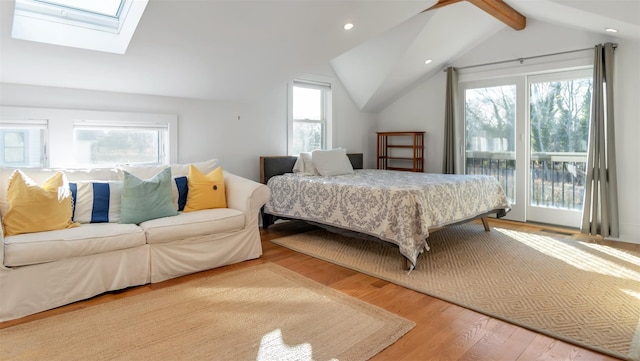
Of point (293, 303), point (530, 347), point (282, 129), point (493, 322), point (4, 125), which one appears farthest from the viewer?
point (282, 129)

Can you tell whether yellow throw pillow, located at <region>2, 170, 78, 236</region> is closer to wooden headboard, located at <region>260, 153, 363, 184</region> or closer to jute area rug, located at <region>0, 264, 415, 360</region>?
jute area rug, located at <region>0, 264, 415, 360</region>

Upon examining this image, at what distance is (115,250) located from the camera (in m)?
2.56

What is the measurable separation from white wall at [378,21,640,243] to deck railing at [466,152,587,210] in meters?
0.46

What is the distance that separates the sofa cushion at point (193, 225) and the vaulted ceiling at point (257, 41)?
1413mm

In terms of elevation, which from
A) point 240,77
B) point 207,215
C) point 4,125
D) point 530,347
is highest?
point 240,77

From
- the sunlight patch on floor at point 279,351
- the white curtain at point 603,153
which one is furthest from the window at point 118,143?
the white curtain at point 603,153

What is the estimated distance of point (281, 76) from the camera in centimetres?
438

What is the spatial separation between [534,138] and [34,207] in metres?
5.19

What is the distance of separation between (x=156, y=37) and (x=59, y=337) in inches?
88.8

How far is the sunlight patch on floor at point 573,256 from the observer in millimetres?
2988

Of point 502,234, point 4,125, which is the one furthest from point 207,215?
point 502,234

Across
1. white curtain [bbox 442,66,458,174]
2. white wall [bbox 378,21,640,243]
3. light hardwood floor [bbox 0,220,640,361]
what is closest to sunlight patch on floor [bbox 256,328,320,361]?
light hardwood floor [bbox 0,220,640,361]

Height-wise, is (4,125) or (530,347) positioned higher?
(4,125)

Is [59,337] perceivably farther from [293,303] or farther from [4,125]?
[4,125]
